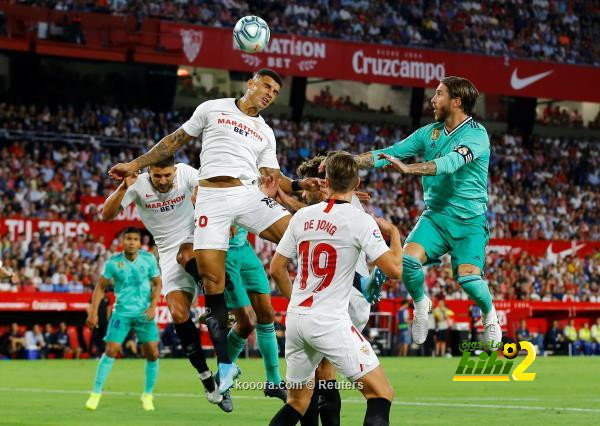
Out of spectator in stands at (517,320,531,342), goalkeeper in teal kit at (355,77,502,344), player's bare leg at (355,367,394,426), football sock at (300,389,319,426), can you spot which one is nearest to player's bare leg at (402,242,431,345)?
goalkeeper in teal kit at (355,77,502,344)

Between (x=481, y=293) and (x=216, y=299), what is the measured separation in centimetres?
274

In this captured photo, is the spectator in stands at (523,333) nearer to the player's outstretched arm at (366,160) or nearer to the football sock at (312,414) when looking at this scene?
the player's outstretched arm at (366,160)

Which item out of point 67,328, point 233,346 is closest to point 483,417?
point 233,346

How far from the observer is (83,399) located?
57.3 feet

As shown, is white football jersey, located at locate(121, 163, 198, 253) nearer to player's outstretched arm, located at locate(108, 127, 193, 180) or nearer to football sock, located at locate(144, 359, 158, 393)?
player's outstretched arm, located at locate(108, 127, 193, 180)

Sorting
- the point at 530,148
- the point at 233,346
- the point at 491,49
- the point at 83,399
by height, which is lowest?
the point at 83,399

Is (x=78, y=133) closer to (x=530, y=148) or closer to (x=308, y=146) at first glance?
(x=308, y=146)

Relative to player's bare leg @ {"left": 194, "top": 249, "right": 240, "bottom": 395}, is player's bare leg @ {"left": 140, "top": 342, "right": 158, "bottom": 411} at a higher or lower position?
lower

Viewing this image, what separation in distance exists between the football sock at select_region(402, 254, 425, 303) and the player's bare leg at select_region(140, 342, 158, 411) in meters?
5.53

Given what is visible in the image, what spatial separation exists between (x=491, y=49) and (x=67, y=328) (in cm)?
2315

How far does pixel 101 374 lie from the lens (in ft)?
53.2

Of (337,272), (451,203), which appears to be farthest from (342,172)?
(451,203)

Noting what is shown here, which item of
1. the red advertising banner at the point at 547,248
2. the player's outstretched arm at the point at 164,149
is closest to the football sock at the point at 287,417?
the player's outstretched arm at the point at 164,149

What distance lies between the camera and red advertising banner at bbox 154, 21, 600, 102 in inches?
1494
